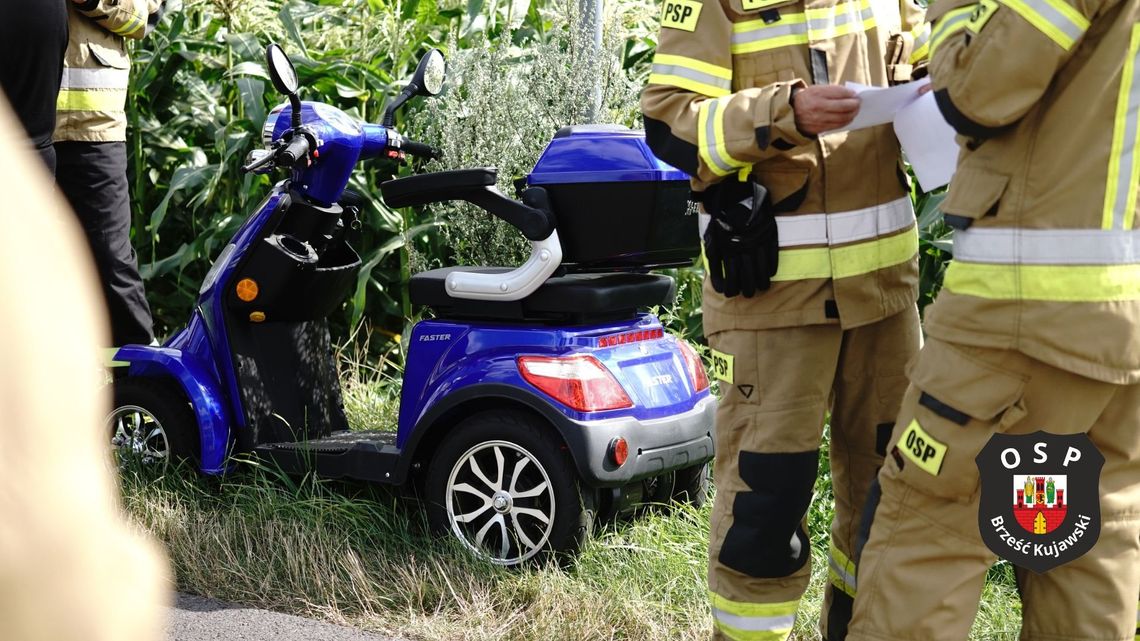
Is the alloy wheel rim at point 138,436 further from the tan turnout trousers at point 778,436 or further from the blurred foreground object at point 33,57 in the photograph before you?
the tan turnout trousers at point 778,436

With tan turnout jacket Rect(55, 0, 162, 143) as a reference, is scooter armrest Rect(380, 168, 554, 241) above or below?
below

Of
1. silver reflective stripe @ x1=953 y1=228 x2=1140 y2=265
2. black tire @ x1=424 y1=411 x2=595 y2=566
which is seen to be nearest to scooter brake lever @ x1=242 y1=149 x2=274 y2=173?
black tire @ x1=424 y1=411 x2=595 y2=566

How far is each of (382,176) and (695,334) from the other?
1583 mm

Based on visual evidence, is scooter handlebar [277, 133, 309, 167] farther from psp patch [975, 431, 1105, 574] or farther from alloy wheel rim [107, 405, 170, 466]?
psp patch [975, 431, 1105, 574]

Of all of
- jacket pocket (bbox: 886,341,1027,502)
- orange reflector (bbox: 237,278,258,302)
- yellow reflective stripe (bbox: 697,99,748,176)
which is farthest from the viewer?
orange reflector (bbox: 237,278,258,302)

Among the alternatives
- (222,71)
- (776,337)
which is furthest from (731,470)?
(222,71)

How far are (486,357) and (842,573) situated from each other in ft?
4.20

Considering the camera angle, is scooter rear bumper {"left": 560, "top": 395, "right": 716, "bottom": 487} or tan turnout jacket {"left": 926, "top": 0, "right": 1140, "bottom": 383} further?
scooter rear bumper {"left": 560, "top": 395, "right": 716, "bottom": 487}

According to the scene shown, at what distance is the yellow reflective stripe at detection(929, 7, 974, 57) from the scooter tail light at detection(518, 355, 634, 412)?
157cm

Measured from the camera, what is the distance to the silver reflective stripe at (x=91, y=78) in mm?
5105

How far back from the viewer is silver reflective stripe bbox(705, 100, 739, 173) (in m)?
2.78

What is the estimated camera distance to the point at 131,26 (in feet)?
17.0

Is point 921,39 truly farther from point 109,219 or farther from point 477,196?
point 109,219

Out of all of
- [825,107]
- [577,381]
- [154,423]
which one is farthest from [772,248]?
[154,423]
